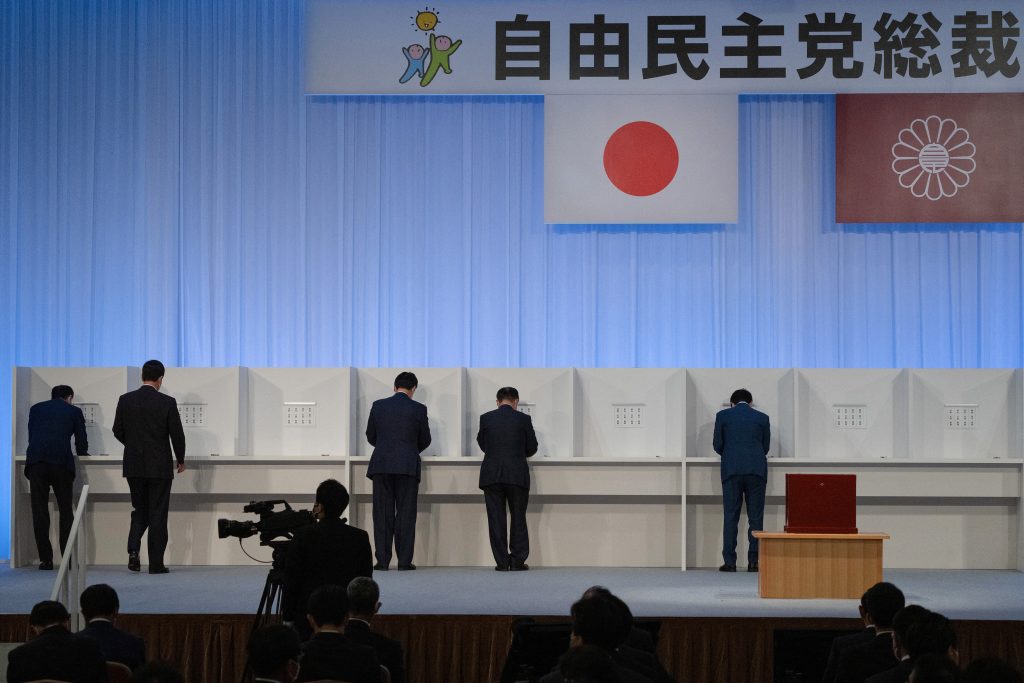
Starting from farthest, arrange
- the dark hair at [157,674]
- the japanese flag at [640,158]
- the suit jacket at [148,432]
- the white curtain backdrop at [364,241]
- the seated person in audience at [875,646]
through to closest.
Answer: the white curtain backdrop at [364,241]
the japanese flag at [640,158]
the suit jacket at [148,432]
the seated person in audience at [875,646]
the dark hair at [157,674]

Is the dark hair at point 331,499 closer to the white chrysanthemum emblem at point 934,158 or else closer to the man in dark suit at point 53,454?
the man in dark suit at point 53,454

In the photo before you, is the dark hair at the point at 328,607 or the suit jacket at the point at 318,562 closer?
the dark hair at the point at 328,607

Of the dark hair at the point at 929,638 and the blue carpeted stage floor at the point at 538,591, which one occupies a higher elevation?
the dark hair at the point at 929,638

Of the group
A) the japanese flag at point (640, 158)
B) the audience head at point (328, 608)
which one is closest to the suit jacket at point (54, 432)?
the japanese flag at point (640, 158)

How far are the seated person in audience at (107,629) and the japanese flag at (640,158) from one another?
6.58m

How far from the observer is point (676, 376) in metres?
9.98

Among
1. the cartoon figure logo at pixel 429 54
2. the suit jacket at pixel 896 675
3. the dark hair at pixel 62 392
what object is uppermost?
the cartoon figure logo at pixel 429 54

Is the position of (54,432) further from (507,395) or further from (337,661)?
(337,661)

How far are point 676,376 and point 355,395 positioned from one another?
2.63 meters

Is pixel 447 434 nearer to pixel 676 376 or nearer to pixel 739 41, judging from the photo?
pixel 676 376

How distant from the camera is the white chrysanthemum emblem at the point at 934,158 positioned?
10.8 m

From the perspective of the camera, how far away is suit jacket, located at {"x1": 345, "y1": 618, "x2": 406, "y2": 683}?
4641mm

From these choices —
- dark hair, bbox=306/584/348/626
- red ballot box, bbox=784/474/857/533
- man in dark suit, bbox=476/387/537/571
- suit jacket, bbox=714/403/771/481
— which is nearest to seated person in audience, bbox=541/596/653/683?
dark hair, bbox=306/584/348/626

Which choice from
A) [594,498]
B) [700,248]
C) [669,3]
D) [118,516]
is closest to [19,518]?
[118,516]
